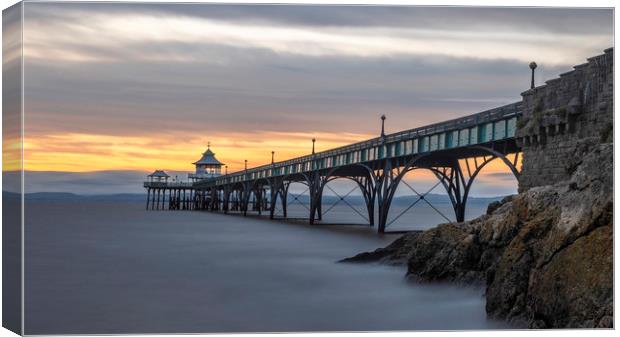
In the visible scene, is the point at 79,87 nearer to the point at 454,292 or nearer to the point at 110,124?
the point at 110,124

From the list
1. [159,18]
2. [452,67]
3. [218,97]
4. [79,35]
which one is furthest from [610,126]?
[79,35]

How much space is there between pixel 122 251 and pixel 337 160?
2270cm

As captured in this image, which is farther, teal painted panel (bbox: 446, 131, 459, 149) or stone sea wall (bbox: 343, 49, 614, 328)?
teal painted panel (bbox: 446, 131, 459, 149)

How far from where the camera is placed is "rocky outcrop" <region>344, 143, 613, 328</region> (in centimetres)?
1427

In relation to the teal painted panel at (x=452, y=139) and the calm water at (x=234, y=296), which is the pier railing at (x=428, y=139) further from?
the calm water at (x=234, y=296)

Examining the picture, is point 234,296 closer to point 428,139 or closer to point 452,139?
point 452,139

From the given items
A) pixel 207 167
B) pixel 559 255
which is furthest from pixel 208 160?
pixel 559 255

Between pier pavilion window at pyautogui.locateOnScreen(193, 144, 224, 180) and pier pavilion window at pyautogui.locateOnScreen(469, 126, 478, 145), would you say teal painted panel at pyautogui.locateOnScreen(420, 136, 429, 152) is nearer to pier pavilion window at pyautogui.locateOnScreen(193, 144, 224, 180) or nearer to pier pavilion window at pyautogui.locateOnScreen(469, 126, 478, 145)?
pier pavilion window at pyautogui.locateOnScreen(469, 126, 478, 145)

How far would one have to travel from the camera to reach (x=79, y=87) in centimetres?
1920

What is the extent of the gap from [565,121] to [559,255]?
10.9 metres

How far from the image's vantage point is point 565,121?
24.9 m

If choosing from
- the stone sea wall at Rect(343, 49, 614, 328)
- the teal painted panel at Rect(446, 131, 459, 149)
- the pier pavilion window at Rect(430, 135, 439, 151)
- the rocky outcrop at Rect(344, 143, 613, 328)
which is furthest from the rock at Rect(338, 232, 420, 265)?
the pier pavilion window at Rect(430, 135, 439, 151)

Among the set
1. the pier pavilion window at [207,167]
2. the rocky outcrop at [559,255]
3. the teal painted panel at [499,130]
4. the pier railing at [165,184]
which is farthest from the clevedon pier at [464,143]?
the pier pavilion window at [207,167]

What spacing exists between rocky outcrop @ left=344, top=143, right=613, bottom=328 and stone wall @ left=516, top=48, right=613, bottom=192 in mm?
3734
